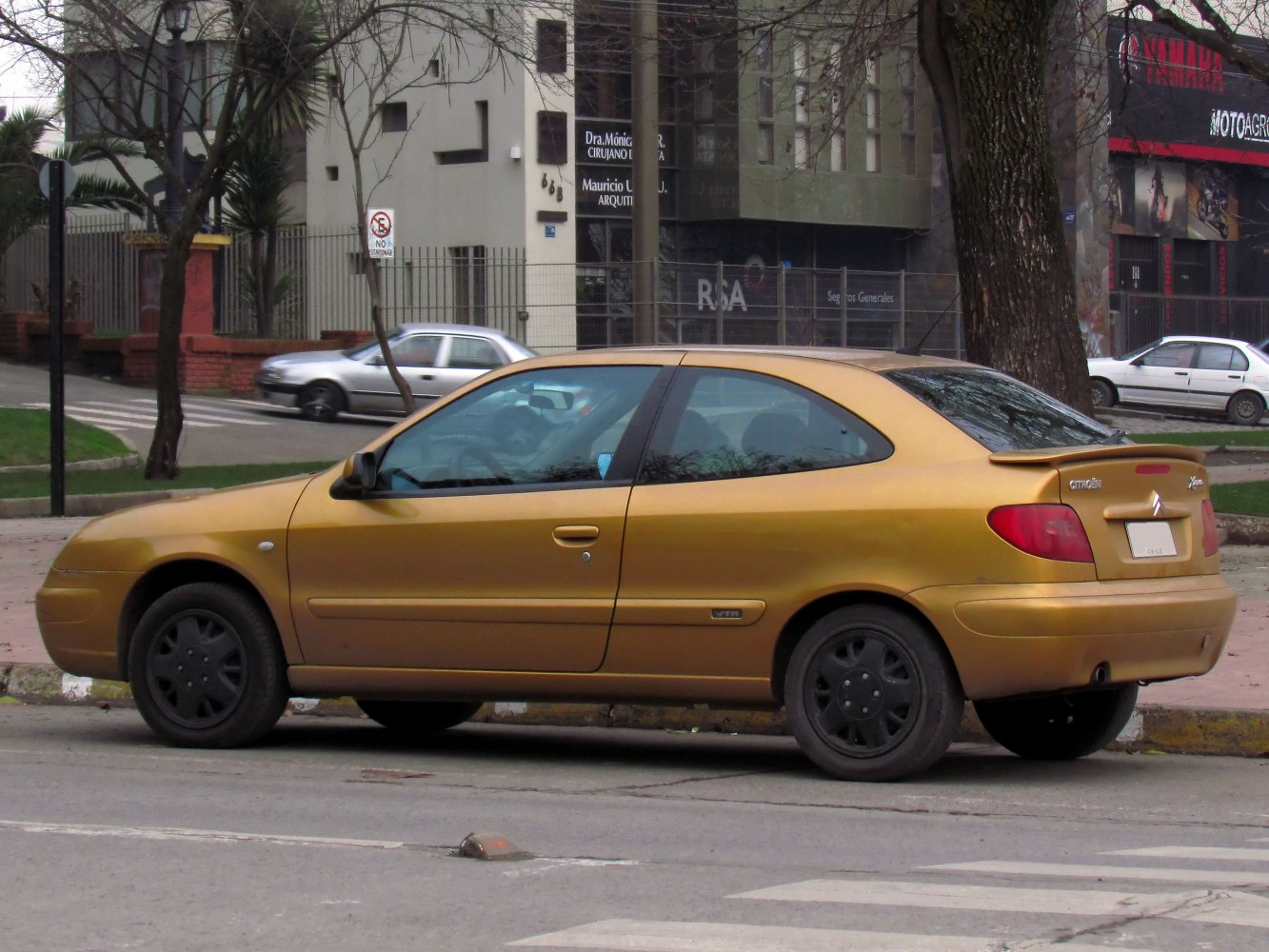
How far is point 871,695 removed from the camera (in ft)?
21.2

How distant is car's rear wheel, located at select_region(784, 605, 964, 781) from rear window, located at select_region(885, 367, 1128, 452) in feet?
2.48

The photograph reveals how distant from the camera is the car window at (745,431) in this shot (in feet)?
21.9

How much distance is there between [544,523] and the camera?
6.92 m

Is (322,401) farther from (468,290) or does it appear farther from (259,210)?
(259,210)

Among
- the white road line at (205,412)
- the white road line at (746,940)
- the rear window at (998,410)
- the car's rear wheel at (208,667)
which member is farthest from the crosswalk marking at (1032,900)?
the white road line at (205,412)

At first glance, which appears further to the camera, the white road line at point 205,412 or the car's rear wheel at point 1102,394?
the car's rear wheel at point 1102,394

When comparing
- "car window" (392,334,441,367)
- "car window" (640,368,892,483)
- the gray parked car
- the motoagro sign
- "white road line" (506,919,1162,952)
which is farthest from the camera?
the motoagro sign

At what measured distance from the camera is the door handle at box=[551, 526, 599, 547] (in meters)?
6.84

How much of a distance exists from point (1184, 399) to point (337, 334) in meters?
15.2

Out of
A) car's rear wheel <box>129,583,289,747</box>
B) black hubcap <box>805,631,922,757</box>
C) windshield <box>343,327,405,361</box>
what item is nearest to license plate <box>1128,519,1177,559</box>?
black hubcap <box>805,631,922,757</box>

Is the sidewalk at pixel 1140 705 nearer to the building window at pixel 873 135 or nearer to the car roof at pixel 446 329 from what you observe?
the car roof at pixel 446 329

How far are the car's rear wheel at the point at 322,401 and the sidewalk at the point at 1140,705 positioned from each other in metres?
17.0

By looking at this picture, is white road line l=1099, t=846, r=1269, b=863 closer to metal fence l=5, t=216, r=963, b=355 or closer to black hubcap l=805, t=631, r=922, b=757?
black hubcap l=805, t=631, r=922, b=757

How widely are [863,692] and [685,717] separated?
1.96 metres
